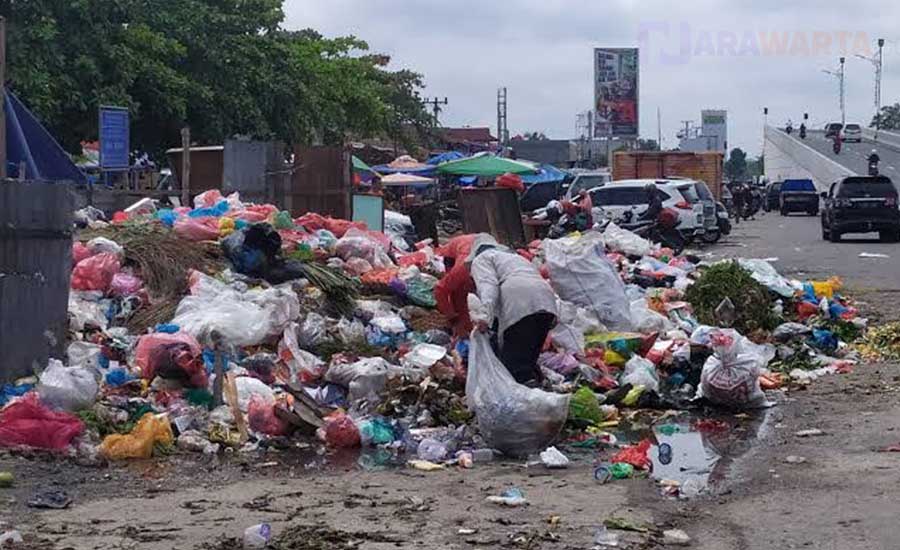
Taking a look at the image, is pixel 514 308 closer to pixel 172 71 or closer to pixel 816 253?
pixel 172 71

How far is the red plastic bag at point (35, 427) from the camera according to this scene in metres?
8.38

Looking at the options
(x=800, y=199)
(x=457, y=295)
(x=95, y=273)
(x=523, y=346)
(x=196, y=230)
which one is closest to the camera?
(x=523, y=346)

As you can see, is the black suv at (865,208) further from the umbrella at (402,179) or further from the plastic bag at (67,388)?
the plastic bag at (67,388)

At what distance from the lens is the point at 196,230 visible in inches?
514

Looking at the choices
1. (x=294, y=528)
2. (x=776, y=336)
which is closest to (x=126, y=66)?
(x=776, y=336)

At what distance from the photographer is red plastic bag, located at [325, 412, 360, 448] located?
8.85 m

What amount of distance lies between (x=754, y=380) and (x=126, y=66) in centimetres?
1566

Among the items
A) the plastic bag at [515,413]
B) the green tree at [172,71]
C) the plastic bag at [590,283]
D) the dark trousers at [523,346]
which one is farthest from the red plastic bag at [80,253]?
the green tree at [172,71]

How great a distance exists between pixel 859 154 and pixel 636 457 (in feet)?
241

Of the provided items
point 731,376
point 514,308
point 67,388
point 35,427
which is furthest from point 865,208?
point 35,427

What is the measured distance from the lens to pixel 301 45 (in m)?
31.2

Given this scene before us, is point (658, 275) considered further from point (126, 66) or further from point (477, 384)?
point (126, 66)

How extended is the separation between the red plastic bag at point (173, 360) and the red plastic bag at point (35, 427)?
121cm

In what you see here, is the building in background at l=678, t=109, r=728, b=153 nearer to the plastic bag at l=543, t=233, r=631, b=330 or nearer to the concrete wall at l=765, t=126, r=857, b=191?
the concrete wall at l=765, t=126, r=857, b=191
